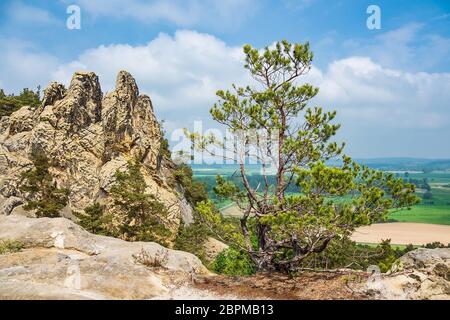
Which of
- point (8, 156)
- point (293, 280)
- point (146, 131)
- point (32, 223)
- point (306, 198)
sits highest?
point (146, 131)

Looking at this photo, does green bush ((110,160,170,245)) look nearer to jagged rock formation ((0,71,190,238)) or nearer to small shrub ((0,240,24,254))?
jagged rock formation ((0,71,190,238))

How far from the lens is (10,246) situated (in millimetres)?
18406

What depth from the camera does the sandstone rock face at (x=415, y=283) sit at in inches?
508

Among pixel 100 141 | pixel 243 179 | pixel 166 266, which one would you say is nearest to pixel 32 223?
pixel 166 266

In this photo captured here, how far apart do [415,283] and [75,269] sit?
41.3 feet

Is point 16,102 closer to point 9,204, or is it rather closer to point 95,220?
point 9,204

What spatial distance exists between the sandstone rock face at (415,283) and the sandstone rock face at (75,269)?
24.2 ft

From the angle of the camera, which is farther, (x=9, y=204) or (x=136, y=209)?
(x=9, y=204)

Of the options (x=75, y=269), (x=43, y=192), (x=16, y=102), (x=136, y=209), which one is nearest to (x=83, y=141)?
(x=43, y=192)

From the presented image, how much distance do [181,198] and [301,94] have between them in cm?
4086

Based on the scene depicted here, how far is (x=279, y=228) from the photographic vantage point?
532 inches
